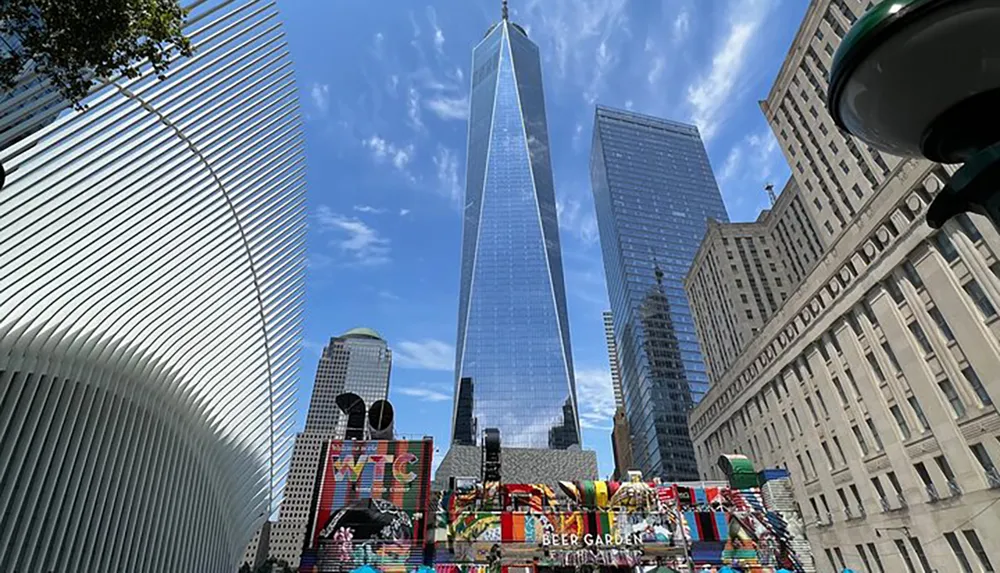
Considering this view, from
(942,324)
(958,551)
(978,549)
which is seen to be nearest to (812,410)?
(958,551)

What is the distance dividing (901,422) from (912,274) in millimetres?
9221

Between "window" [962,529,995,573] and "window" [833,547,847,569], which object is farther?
"window" [833,547,847,569]

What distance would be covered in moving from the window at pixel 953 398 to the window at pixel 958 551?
6631mm

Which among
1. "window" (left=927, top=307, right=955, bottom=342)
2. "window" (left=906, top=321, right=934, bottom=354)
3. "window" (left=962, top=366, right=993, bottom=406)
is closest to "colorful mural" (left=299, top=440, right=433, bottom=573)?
"window" (left=906, top=321, right=934, bottom=354)

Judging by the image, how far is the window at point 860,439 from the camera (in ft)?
110

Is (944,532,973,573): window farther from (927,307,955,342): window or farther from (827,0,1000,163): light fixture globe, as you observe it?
(827,0,1000,163): light fixture globe

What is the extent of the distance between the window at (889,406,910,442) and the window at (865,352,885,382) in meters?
1.97

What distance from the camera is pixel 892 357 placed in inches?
1233

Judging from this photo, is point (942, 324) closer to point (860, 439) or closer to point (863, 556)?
point (860, 439)

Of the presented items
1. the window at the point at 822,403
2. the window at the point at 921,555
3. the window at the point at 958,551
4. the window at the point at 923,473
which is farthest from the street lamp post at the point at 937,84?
the window at the point at 822,403

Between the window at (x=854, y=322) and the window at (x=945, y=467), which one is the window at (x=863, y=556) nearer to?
the window at (x=945, y=467)

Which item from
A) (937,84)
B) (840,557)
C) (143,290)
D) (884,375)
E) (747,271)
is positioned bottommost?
(840,557)

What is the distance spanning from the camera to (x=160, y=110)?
2562cm

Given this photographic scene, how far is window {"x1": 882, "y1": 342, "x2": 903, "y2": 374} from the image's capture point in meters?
30.7
